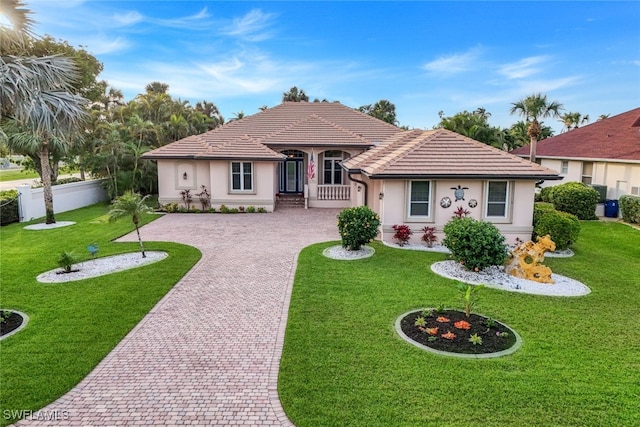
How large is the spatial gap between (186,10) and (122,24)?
9.61 feet

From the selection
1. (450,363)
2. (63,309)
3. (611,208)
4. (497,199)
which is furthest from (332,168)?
(450,363)

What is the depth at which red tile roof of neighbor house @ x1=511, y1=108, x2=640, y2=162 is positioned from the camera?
2198 cm

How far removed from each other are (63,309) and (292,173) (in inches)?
704

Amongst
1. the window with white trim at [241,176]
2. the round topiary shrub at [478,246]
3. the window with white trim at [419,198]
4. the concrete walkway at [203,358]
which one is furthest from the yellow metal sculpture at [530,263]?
the window with white trim at [241,176]

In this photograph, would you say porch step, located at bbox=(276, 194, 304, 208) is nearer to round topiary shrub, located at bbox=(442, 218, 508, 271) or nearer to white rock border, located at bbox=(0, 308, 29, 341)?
round topiary shrub, located at bbox=(442, 218, 508, 271)

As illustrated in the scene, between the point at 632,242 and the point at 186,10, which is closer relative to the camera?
the point at 632,242

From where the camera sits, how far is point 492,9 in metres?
18.5

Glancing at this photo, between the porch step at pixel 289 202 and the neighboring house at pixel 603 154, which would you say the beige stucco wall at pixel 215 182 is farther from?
the neighboring house at pixel 603 154

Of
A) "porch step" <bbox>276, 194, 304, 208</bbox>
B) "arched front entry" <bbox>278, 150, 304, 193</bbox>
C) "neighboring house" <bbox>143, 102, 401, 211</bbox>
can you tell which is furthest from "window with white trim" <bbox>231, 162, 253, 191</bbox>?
"arched front entry" <bbox>278, 150, 304, 193</bbox>

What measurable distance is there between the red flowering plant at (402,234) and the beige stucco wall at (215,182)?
31.1 ft

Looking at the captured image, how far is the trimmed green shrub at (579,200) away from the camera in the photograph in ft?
67.0

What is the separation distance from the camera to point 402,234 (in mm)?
14594

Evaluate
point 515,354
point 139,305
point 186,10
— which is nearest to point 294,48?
point 186,10

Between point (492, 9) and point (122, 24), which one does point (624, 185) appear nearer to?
point (492, 9)
